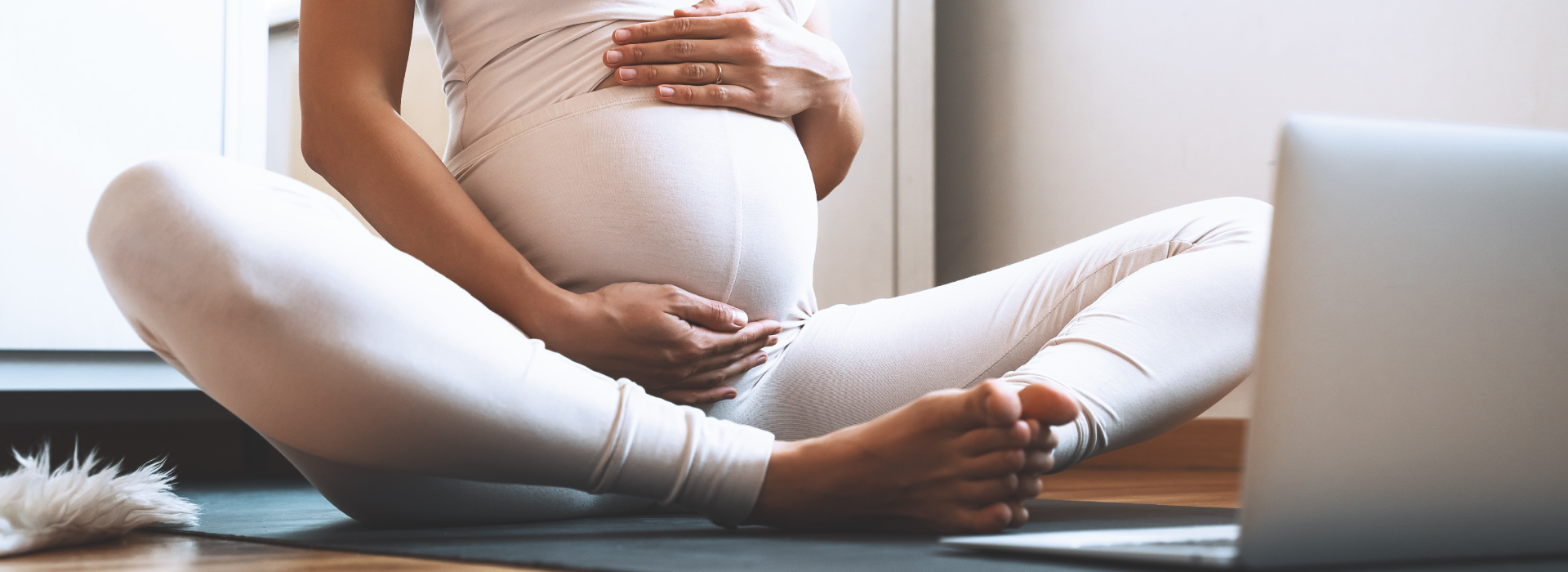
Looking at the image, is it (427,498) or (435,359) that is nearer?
(435,359)

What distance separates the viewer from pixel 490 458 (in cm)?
60

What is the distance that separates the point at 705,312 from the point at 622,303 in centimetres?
5

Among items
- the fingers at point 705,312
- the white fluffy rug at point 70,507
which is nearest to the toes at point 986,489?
the fingers at point 705,312

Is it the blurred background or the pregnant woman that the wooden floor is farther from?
the blurred background

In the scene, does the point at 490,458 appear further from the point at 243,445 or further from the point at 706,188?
the point at 243,445

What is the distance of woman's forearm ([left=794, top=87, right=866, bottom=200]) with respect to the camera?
934 millimetres

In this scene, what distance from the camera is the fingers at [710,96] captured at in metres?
0.79

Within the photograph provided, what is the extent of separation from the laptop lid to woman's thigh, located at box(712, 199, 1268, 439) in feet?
0.95

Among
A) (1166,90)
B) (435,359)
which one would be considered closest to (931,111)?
(1166,90)

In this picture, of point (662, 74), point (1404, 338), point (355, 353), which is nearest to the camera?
point (1404, 338)

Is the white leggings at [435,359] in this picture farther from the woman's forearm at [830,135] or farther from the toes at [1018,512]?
the woman's forearm at [830,135]

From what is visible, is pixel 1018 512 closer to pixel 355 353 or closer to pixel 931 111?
pixel 355 353

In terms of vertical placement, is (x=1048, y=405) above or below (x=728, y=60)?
below

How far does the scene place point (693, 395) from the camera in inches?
29.3
